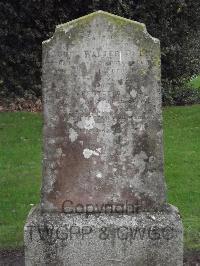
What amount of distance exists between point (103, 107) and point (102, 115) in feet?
0.23

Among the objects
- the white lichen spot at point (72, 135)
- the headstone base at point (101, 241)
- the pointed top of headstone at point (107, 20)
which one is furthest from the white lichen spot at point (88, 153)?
the pointed top of headstone at point (107, 20)

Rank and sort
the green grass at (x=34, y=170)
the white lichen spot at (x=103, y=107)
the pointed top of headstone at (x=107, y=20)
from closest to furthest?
the pointed top of headstone at (x=107, y=20) < the white lichen spot at (x=103, y=107) < the green grass at (x=34, y=170)

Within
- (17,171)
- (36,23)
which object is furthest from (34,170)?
(36,23)

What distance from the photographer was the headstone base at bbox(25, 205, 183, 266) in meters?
5.41

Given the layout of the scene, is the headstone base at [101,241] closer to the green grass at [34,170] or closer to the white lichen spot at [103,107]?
the white lichen spot at [103,107]

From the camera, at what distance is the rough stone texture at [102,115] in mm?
5367

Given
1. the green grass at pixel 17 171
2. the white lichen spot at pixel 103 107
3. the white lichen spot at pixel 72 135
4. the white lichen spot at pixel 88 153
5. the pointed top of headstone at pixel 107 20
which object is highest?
the pointed top of headstone at pixel 107 20

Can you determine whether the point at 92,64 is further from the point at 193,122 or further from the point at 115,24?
the point at 193,122

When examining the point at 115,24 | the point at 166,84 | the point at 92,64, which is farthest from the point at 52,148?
the point at 166,84

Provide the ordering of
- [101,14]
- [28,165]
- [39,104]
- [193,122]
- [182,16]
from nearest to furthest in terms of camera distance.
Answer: [101,14] → [28,165] → [193,122] → [39,104] → [182,16]

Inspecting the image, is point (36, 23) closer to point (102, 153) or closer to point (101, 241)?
point (102, 153)

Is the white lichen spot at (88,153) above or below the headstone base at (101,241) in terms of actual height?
above

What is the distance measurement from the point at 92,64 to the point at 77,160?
830 millimetres

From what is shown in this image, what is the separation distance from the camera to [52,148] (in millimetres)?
5465
